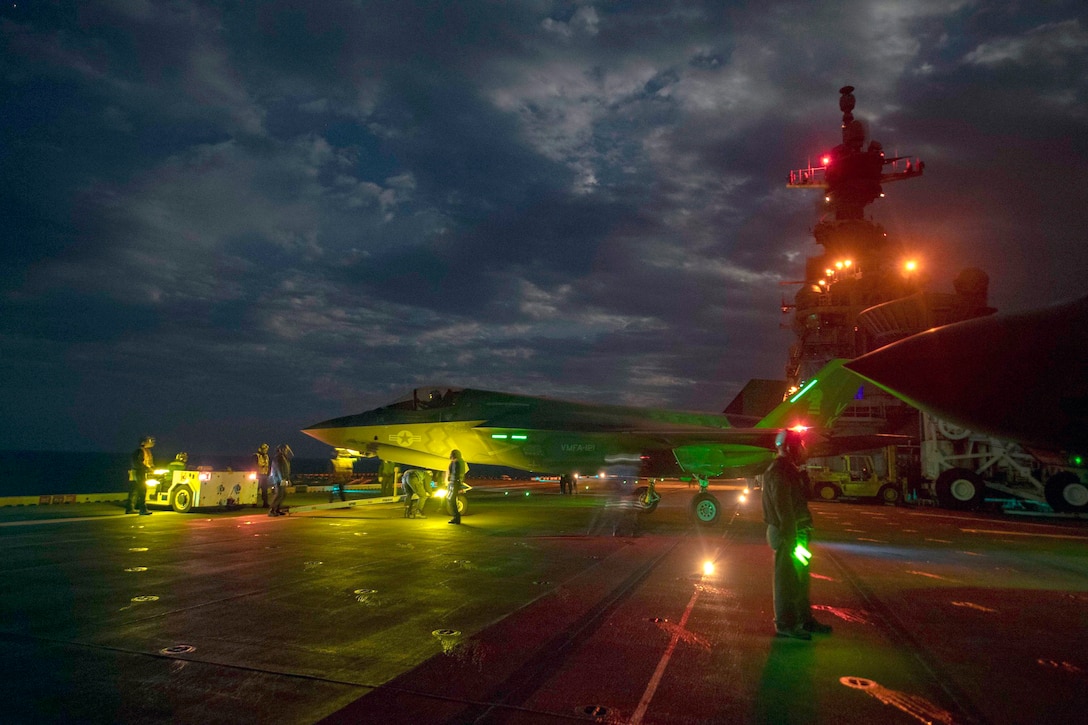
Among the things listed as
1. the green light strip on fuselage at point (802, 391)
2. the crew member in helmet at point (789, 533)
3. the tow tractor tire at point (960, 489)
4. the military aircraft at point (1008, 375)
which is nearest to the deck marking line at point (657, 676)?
the crew member in helmet at point (789, 533)

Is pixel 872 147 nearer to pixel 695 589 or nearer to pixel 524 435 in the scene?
pixel 524 435

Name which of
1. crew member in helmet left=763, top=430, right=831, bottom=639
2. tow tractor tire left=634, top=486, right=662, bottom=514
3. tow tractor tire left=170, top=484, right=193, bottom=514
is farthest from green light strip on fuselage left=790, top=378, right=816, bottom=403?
tow tractor tire left=170, top=484, right=193, bottom=514

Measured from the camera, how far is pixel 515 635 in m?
4.45

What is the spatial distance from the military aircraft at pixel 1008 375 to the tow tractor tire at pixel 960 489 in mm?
20646

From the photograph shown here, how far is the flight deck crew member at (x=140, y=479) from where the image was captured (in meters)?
13.1

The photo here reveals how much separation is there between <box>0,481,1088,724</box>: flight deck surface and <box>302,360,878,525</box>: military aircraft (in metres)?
3.92

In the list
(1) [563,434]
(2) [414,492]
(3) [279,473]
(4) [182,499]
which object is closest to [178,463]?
(4) [182,499]

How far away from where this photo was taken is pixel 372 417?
14891 mm

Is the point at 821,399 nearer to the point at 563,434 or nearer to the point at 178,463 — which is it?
the point at 563,434

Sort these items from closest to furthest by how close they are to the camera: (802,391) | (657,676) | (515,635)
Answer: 1. (657,676)
2. (515,635)
3. (802,391)

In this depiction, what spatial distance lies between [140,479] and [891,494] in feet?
89.2

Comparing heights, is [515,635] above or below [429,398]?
below

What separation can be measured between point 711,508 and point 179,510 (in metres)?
13.2

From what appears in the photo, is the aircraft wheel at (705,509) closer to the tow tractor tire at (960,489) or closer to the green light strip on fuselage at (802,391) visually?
the green light strip on fuselage at (802,391)
